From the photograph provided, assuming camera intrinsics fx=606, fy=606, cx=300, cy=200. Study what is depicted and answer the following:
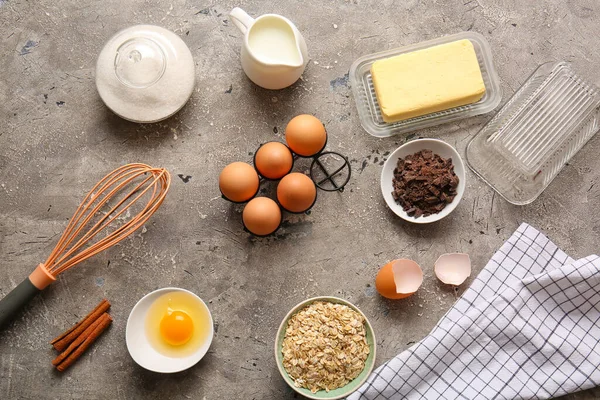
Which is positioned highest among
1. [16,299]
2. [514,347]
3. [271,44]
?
[271,44]

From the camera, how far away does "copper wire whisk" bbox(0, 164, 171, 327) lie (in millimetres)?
1586

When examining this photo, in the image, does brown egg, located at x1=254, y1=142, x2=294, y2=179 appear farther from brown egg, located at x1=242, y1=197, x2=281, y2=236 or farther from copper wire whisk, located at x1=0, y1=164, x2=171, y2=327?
copper wire whisk, located at x1=0, y1=164, x2=171, y2=327

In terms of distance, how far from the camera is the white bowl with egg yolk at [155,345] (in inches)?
62.2

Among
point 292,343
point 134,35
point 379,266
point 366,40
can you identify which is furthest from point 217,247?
point 366,40

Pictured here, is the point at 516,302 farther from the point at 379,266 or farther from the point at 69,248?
the point at 69,248

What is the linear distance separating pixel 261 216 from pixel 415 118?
54 centimetres

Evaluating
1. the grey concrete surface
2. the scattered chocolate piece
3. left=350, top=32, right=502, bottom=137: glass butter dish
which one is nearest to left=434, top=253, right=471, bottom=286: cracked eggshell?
the grey concrete surface

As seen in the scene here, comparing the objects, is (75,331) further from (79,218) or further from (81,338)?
(79,218)

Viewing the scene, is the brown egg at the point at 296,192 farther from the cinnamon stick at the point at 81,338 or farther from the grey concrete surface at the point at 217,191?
the cinnamon stick at the point at 81,338

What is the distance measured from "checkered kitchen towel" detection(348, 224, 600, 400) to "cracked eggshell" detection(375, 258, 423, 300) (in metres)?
0.12

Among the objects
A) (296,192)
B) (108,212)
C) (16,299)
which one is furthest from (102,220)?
(296,192)

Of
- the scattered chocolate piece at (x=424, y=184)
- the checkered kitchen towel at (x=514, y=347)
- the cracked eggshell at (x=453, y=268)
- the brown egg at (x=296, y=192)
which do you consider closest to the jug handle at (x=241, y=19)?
the brown egg at (x=296, y=192)

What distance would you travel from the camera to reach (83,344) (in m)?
1.62

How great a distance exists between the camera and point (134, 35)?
1.63m
